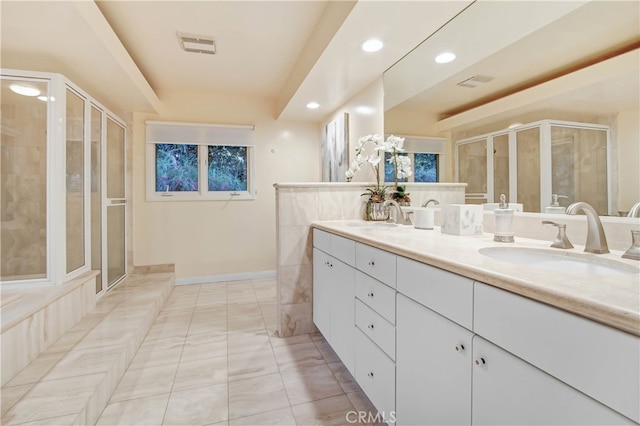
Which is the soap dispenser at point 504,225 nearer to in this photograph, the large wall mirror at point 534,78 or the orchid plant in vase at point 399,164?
the large wall mirror at point 534,78

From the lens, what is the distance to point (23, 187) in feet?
8.18

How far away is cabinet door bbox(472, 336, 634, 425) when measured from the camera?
56 cm

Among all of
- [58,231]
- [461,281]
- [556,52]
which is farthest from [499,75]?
[58,231]

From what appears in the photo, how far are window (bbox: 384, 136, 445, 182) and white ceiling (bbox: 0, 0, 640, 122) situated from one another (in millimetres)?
200

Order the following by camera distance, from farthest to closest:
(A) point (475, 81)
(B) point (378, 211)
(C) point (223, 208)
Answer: (C) point (223, 208), (B) point (378, 211), (A) point (475, 81)

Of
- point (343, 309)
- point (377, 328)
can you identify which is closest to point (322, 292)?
point (343, 309)

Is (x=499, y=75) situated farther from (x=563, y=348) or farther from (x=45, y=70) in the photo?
(x=45, y=70)

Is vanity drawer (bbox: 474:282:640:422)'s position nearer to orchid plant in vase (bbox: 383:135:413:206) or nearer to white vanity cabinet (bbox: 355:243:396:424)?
white vanity cabinet (bbox: 355:243:396:424)

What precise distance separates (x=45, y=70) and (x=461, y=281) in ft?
10.9

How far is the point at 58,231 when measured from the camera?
2348 mm

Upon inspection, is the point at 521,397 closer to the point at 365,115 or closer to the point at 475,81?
the point at 475,81

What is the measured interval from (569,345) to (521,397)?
0.63 feet

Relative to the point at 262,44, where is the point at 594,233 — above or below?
below

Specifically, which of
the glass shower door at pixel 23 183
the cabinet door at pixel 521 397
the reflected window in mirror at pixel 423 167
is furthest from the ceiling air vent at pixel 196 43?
the cabinet door at pixel 521 397
